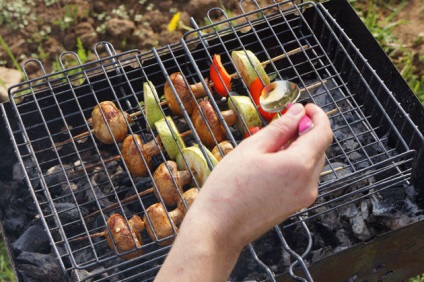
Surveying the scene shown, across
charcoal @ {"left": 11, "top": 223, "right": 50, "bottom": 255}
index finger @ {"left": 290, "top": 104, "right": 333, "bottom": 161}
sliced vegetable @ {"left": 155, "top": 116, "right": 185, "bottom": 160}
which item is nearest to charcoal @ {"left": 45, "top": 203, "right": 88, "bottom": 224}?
charcoal @ {"left": 11, "top": 223, "right": 50, "bottom": 255}

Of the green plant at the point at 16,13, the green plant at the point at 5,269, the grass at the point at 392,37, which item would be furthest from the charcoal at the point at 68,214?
the grass at the point at 392,37

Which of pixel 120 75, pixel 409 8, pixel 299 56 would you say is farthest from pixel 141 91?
pixel 409 8

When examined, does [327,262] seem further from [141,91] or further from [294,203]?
[141,91]

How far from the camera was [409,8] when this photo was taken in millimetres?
4738

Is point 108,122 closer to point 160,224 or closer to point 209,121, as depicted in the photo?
point 209,121

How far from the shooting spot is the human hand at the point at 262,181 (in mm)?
1861

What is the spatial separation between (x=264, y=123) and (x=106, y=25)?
2.01m

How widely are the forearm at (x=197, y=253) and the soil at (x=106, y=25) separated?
2977mm

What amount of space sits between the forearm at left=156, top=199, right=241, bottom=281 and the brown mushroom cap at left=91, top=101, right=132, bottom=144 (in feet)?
4.79

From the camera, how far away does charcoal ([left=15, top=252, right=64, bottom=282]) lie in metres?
3.03

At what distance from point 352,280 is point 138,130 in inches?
54.0

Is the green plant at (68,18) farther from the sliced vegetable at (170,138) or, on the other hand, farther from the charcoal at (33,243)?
the charcoal at (33,243)

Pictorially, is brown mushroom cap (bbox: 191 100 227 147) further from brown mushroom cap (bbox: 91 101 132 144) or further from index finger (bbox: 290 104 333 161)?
index finger (bbox: 290 104 333 161)

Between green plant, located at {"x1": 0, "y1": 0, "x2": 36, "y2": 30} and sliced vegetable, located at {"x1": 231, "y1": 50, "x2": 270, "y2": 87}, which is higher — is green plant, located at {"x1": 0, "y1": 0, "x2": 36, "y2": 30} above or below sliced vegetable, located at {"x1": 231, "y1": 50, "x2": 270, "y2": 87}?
above
